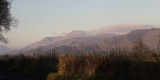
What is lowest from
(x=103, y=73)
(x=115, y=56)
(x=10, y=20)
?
(x=103, y=73)

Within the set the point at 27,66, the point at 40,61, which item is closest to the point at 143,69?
the point at 40,61

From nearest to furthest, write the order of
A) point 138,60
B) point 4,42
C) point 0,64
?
1. point 138,60
2. point 0,64
3. point 4,42

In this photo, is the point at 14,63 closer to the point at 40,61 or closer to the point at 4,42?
the point at 40,61

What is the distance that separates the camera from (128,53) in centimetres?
1475

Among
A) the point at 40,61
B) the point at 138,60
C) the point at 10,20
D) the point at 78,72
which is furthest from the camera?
the point at 10,20

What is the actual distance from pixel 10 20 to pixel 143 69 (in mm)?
28115

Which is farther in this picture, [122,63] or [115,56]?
[115,56]

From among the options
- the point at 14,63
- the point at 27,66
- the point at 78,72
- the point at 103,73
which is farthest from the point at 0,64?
the point at 103,73

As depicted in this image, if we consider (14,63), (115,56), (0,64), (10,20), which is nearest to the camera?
(115,56)

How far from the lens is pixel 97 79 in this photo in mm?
13125

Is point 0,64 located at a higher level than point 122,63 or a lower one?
lower

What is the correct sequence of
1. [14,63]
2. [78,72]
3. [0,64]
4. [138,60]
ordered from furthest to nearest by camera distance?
[0,64] → [14,63] → [78,72] → [138,60]

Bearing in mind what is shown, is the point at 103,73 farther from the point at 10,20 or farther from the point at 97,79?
the point at 10,20

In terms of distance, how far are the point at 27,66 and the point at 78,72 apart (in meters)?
10.7
